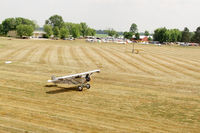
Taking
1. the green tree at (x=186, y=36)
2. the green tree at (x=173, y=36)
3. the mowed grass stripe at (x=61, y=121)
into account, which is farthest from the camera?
the green tree at (x=186, y=36)

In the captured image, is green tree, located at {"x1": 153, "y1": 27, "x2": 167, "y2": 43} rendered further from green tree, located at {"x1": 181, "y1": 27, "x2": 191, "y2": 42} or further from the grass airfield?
the grass airfield

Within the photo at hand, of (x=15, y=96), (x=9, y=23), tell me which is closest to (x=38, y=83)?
(x=15, y=96)

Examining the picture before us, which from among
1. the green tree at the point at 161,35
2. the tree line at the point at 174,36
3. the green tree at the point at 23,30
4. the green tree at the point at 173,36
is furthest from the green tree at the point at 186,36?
the green tree at the point at 23,30

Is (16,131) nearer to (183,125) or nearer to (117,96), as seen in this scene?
(117,96)

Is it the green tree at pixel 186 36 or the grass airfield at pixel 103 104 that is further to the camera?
the green tree at pixel 186 36

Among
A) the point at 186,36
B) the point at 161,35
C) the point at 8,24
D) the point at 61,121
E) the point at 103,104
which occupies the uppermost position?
the point at 8,24

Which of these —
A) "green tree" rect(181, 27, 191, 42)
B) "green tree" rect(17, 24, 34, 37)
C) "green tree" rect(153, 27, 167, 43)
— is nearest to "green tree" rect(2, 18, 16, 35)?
"green tree" rect(17, 24, 34, 37)

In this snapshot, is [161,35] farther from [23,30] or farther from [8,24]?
[8,24]

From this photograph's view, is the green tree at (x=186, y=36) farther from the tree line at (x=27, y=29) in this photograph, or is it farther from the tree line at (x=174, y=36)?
the tree line at (x=27, y=29)

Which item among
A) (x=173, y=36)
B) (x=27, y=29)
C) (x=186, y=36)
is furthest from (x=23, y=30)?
(x=186, y=36)

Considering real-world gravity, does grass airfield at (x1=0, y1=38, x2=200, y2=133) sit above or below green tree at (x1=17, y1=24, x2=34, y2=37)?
below

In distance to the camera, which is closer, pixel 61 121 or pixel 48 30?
pixel 61 121

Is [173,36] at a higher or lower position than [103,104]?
higher

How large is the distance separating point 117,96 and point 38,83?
9113 mm
